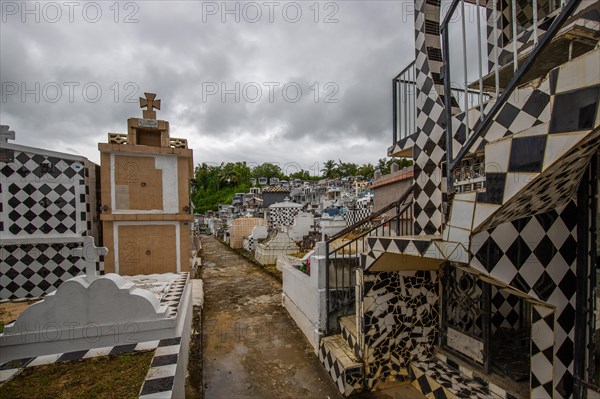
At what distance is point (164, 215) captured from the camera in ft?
24.7

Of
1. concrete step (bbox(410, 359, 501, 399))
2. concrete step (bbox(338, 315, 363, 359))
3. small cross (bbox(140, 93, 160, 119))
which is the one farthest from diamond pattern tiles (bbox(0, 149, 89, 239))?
concrete step (bbox(410, 359, 501, 399))

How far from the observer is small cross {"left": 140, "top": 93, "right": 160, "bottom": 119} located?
7.64 metres

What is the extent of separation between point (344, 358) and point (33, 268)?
709 centimetres

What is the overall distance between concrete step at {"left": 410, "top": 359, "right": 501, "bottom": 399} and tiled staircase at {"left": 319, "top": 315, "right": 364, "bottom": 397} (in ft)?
3.03

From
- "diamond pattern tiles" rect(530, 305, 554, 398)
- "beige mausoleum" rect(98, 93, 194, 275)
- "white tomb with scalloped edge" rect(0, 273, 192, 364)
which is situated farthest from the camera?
"beige mausoleum" rect(98, 93, 194, 275)

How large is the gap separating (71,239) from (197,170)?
206ft

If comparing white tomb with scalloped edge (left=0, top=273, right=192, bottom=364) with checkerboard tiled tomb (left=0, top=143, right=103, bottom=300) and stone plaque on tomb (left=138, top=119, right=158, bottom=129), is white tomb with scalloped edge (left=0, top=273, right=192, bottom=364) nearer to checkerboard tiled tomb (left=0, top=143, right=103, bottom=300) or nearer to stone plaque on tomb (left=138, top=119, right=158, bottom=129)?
checkerboard tiled tomb (left=0, top=143, right=103, bottom=300)

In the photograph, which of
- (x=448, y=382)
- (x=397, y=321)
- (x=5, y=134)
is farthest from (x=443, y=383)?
(x=5, y=134)

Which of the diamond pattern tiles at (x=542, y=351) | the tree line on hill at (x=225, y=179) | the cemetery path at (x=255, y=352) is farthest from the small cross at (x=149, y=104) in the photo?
the tree line on hill at (x=225, y=179)

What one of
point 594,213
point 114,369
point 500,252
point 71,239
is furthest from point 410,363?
point 71,239

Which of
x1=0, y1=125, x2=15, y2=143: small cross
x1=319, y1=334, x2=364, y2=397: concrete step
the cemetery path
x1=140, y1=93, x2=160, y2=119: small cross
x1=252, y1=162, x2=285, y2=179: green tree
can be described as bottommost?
the cemetery path

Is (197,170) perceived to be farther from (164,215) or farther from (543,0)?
(543,0)

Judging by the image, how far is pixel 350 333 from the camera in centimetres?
511

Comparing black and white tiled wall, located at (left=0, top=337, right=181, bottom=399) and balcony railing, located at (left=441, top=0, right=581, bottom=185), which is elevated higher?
balcony railing, located at (left=441, top=0, right=581, bottom=185)
